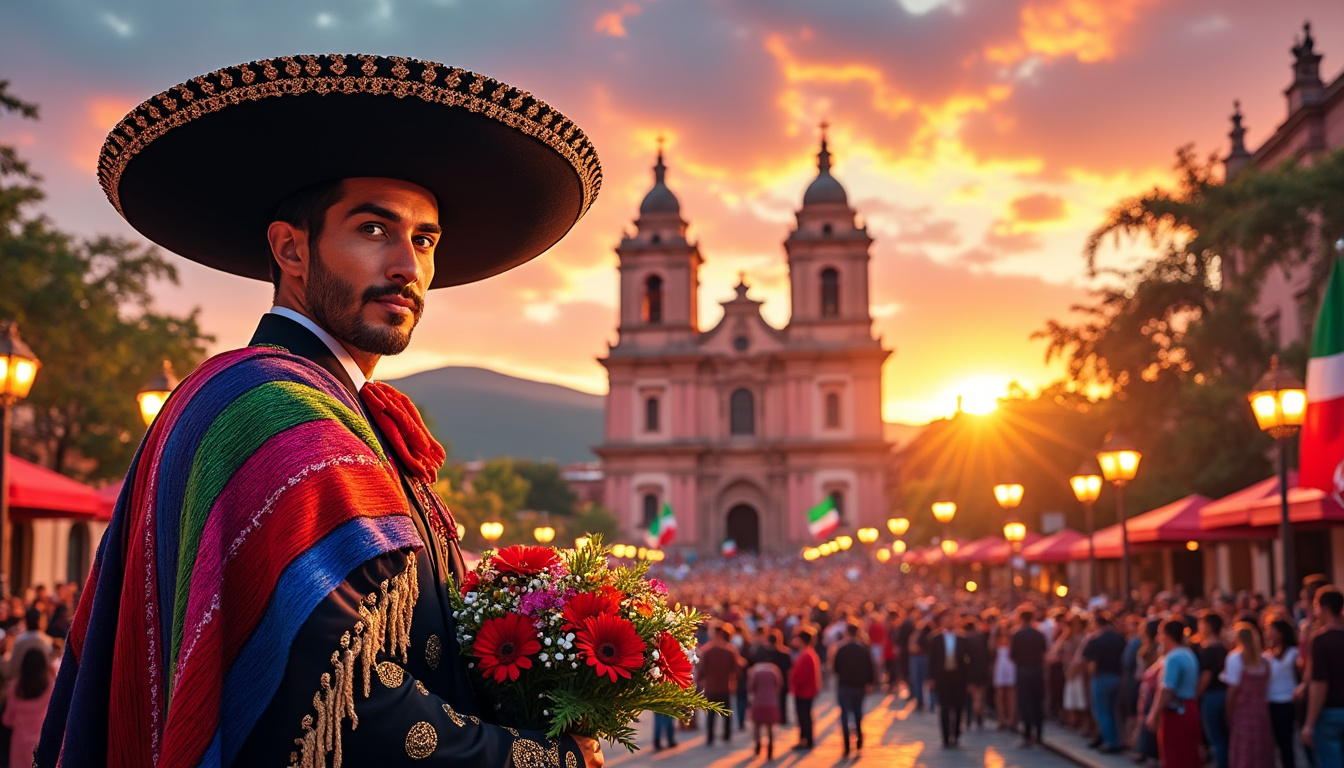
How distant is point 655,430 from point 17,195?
5174 centimetres

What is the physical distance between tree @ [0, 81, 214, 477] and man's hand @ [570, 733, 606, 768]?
887 inches

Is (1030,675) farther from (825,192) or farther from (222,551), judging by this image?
(825,192)

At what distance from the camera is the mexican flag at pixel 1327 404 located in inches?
366

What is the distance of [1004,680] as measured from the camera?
18.3m

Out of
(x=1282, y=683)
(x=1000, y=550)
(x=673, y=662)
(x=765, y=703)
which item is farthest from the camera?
(x=1000, y=550)

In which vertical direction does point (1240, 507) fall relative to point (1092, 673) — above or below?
above

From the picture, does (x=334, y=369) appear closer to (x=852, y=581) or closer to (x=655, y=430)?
(x=852, y=581)

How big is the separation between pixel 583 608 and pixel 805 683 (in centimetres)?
1454

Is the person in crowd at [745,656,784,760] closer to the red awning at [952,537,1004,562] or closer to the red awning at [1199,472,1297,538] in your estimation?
Result: the red awning at [1199,472,1297,538]

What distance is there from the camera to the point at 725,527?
7212 cm

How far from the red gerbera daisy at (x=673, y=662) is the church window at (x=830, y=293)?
6927 cm

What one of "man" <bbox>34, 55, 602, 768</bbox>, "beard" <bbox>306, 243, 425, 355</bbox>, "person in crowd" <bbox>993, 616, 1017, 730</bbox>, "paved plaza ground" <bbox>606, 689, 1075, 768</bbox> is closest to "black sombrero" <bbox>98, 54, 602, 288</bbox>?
"man" <bbox>34, 55, 602, 768</bbox>

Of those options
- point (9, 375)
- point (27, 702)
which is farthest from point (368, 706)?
point (9, 375)

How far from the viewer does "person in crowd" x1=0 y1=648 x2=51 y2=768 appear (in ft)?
27.4
